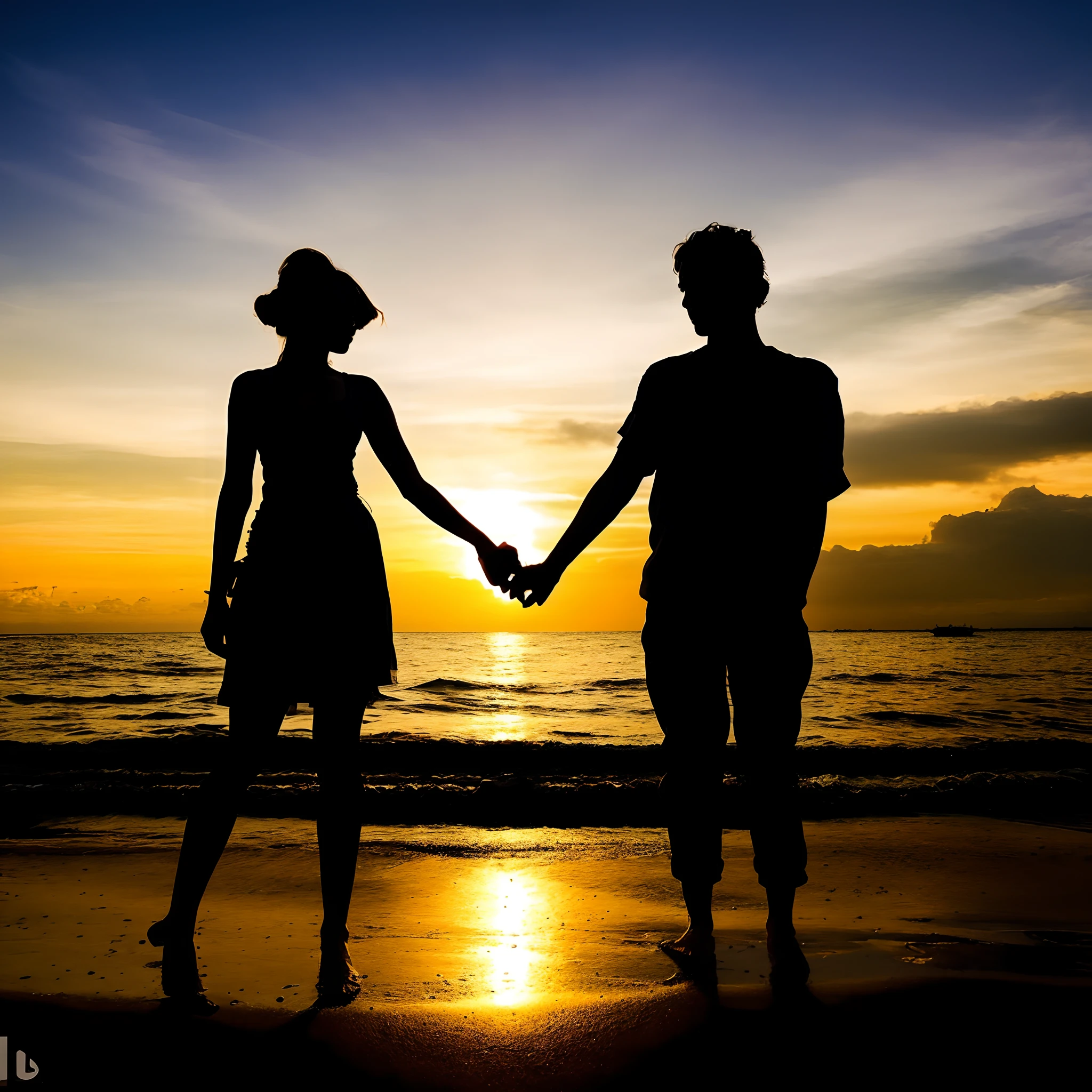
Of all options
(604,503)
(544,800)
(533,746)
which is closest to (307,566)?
(604,503)

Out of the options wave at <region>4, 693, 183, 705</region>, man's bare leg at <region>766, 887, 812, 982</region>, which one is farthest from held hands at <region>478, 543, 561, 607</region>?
wave at <region>4, 693, 183, 705</region>

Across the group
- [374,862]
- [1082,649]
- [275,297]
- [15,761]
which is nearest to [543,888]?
[374,862]

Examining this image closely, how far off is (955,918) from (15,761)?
42.1 ft

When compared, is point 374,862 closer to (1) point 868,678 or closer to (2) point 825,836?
(2) point 825,836

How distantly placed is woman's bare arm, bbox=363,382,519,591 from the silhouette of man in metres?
0.73

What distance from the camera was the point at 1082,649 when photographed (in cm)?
4962

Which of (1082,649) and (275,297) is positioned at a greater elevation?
(275,297)

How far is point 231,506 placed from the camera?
98.5 inches

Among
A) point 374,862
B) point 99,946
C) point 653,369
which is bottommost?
point 374,862

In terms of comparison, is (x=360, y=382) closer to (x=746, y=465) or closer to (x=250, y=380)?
(x=250, y=380)

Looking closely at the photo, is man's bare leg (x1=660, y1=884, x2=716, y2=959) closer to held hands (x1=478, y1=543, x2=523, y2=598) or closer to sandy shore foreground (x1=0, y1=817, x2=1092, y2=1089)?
sandy shore foreground (x1=0, y1=817, x2=1092, y2=1089)

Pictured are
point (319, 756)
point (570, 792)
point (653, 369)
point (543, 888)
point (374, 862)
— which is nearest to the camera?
point (319, 756)

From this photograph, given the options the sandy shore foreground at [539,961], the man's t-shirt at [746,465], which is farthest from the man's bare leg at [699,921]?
the man's t-shirt at [746,465]

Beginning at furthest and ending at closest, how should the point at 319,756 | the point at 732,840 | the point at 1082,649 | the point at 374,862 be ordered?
the point at 1082,649 < the point at 732,840 < the point at 374,862 < the point at 319,756
